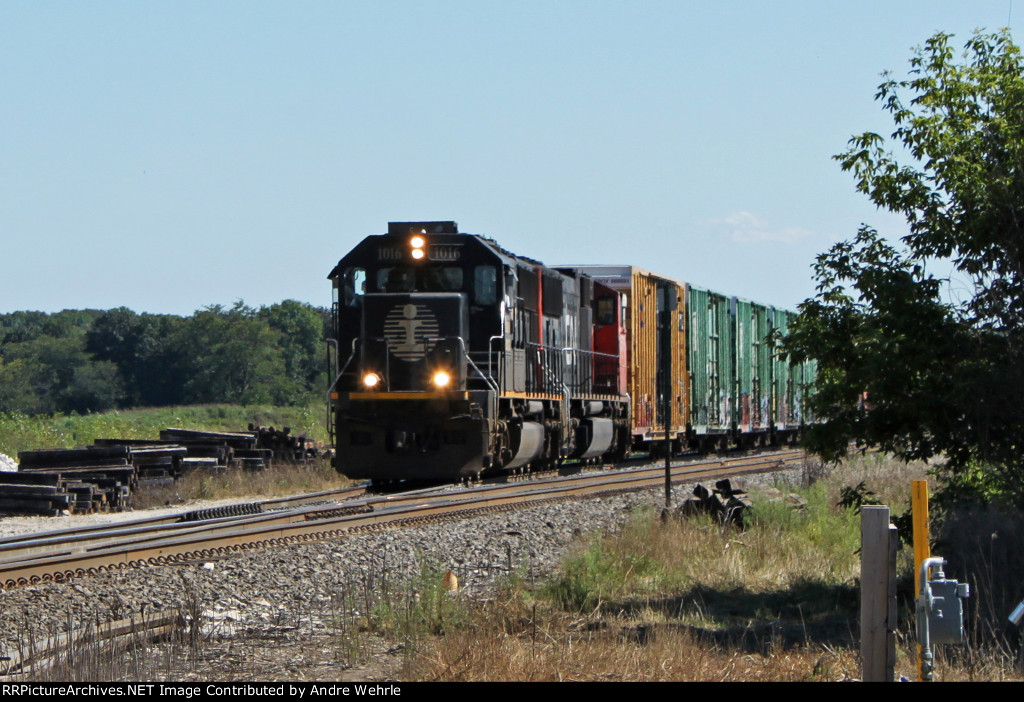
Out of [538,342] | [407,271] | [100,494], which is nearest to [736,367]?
[538,342]

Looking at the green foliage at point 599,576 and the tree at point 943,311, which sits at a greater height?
the tree at point 943,311

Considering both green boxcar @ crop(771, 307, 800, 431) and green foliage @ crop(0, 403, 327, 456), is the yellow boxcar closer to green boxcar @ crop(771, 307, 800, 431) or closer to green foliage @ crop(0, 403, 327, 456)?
green boxcar @ crop(771, 307, 800, 431)

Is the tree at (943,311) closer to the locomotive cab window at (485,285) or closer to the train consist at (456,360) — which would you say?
the train consist at (456,360)

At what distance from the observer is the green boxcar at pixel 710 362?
25344mm

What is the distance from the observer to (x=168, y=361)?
84.6 metres

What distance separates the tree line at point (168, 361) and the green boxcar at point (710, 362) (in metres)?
46.3

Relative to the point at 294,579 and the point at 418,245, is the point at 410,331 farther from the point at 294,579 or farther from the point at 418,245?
the point at 294,579

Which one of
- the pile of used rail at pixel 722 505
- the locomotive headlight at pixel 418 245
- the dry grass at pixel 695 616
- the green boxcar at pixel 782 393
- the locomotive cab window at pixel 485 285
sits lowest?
the dry grass at pixel 695 616

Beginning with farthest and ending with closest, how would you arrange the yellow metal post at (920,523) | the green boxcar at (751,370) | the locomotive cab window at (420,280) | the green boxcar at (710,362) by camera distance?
1. the green boxcar at (751,370)
2. the green boxcar at (710,362)
3. the locomotive cab window at (420,280)
4. the yellow metal post at (920,523)

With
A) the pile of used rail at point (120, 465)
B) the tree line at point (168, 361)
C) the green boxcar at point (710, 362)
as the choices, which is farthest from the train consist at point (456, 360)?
the tree line at point (168, 361)

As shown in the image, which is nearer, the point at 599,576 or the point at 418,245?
the point at 599,576

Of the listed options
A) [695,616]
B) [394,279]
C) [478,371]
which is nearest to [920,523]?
[695,616]

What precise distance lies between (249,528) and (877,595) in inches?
325

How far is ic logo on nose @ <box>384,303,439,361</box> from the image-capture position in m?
16.1
